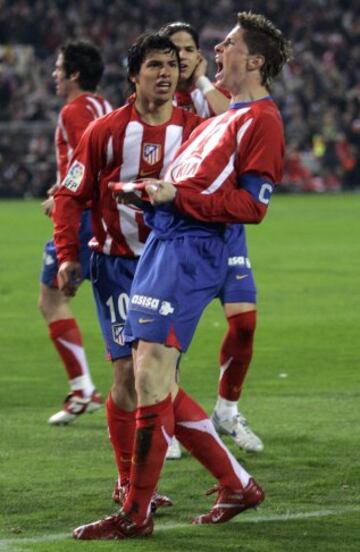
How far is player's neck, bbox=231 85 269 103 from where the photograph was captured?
6383 millimetres

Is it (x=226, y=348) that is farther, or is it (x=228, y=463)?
(x=226, y=348)

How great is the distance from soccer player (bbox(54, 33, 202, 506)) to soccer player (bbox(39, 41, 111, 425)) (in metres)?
2.00

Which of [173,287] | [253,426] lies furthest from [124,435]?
[253,426]

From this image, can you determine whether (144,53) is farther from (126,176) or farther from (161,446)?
(161,446)

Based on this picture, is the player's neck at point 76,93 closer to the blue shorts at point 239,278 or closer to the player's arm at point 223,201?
the blue shorts at point 239,278

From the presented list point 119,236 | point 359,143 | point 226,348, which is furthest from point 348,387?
point 359,143

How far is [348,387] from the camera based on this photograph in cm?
1041

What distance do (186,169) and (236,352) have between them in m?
2.26

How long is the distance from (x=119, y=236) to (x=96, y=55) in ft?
9.00

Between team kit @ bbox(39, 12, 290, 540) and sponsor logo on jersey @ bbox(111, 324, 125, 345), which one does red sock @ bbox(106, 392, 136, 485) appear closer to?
team kit @ bbox(39, 12, 290, 540)

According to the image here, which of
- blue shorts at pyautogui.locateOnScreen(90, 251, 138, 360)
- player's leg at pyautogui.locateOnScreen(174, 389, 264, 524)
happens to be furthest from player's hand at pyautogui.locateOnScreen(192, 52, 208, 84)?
player's leg at pyautogui.locateOnScreen(174, 389, 264, 524)

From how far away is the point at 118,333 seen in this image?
702cm

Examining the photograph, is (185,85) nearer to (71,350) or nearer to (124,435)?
(71,350)

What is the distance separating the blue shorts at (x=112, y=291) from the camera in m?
7.06
